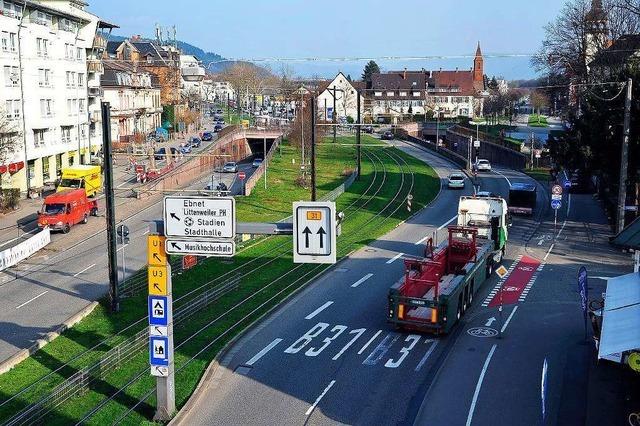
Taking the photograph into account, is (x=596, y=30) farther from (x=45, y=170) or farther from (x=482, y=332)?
(x=45, y=170)

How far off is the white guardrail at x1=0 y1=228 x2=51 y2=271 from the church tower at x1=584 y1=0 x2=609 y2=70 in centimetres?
4636

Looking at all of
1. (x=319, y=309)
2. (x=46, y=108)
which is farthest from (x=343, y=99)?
(x=319, y=309)

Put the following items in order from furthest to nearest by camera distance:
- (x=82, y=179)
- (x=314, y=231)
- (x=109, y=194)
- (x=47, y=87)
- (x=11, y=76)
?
(x=47, y=87), (x=11, y=76), (x=82, y=179), (x=109, y=194), (x=314, y=231)

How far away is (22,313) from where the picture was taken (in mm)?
25125

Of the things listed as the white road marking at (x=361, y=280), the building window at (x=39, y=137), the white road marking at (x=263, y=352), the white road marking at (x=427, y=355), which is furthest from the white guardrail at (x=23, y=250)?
the building window at (x=39, y=137)

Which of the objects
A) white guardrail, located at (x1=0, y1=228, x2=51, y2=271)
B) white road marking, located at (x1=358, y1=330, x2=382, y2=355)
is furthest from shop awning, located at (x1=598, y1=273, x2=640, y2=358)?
white guardrail, located at (x1=0, y1=228, x2=51, y2=271)

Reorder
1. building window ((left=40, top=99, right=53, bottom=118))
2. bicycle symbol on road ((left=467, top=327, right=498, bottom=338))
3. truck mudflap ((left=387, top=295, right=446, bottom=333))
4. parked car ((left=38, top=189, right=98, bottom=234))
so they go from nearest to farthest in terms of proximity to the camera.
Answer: truck mudflap ((left=387, top=295, right=446, bottom=333))
bicycle symbol on road ((left=467, top=327, right=498, bottom=338))
parked car ((left=38, top=189, right=98, bottom=234))
building window ((left=40, top=99, right=53, bottom=118))

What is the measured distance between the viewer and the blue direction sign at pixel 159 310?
16516 millimetres

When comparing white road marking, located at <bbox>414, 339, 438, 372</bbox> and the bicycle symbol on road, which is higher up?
white road marking, located at <bbox>414, 339, 438, 372</bbox>

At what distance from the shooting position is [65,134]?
60812 mm

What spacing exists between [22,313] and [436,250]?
15487 mm

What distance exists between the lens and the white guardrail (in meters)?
31.8

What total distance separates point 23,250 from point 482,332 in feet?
72.5

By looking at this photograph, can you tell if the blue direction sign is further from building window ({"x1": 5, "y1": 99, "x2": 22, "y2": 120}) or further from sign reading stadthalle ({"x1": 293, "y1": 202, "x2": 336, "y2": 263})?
building window ({"x1": 5, "y1": 99, "x2": 22, "y2": 120})
